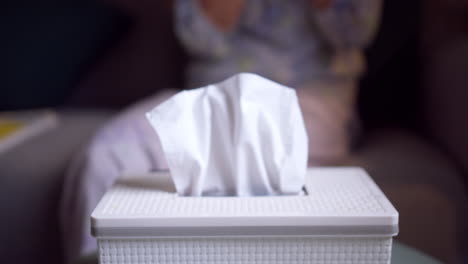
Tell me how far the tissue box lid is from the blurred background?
0.43 m

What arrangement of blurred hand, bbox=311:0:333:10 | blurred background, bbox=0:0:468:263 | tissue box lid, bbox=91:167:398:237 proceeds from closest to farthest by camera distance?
1. tissue box lid, bbox=91:167:398:237
2. blurred background, bbox=0:0:468:263
3. blurred hand, bbox=311:0:333:10

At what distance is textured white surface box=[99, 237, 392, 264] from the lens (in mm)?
412

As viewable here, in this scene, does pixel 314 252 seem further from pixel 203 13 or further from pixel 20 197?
pixel 203 13

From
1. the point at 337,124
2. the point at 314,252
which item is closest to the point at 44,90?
the point at 337,124

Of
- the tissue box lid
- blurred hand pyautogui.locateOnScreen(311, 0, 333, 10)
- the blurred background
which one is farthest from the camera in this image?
blurred hand pyautogui.locateOnScreen(311, 0, 333, 10)

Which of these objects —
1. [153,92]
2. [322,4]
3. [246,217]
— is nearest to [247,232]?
[246,217]

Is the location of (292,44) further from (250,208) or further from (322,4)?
(250,208)

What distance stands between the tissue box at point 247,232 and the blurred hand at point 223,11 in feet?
2.31

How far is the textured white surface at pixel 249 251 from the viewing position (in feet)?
1.35

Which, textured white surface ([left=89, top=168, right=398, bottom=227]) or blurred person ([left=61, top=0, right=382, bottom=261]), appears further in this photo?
blurred person ([left=61, top=0, right=382, bottom=261])

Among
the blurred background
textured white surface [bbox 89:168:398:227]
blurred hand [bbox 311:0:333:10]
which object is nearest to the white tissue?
textured white surface [bbox 89:168:398:227]

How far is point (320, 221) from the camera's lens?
1.33 ft

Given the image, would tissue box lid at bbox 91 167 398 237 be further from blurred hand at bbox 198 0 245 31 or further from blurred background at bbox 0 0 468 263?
blurred hand at bbox 198 0 245 31

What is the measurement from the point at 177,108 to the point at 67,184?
0.46 meters
